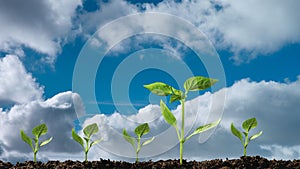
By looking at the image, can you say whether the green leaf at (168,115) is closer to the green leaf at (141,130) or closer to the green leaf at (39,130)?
the green leaf at (141,130)

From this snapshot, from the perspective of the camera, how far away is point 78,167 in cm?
313

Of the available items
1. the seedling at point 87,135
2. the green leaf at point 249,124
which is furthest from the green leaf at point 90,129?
the green leaf at point 249,124

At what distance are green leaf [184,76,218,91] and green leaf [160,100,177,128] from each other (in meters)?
0.23

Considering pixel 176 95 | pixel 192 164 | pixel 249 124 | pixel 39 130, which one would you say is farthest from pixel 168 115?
pixel 39 130

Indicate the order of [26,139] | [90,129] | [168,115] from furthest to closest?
[26,139]
[90,129]
[168,115]

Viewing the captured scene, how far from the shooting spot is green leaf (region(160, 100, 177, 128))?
3037mm

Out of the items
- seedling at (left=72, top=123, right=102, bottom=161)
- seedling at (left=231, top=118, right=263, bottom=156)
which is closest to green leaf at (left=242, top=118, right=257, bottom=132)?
seedling at (left=231, top=118, right=263, bottom=156)

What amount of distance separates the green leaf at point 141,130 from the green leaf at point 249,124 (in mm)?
841

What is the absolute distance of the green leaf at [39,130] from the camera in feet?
11.5

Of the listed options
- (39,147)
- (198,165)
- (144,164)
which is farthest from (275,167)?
(39,147)

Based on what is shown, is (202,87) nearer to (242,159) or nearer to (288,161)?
(242,159)

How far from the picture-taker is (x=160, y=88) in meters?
3.07

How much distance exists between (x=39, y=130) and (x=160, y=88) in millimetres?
1234

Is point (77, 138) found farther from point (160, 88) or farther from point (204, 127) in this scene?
point (204, 127)
